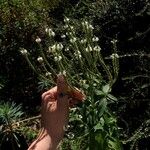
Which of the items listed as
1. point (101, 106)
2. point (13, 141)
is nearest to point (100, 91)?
point (101, 106)

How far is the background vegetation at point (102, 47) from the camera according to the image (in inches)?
143

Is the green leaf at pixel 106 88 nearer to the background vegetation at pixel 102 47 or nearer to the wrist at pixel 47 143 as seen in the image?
the wrist at pixel 47 143

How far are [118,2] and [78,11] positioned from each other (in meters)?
0.48

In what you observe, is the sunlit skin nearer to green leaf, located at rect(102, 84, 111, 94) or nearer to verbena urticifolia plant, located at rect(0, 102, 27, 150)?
green leaf, located at rect(102, 84, 111, 94)

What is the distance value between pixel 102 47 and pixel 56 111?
80.0 inches

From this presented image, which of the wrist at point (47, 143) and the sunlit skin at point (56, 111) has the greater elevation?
the sunlit skin at point (56, 111)

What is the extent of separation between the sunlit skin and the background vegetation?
0.96 m

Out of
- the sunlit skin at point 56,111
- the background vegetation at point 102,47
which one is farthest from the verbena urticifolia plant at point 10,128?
the sunlit skin at point 56,111

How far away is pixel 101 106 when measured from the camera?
2.31 meters

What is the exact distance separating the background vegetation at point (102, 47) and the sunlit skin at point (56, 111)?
96cm

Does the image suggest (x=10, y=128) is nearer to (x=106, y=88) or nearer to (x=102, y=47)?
(x=102, y=47)

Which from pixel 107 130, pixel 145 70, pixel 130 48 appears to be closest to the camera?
pixel 107 130

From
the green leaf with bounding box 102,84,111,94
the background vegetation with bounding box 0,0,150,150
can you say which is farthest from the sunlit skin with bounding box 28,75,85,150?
the background vegetation with bounding box 0,0,150,150

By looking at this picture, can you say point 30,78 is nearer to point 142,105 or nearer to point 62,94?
point 142,105
